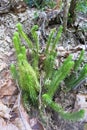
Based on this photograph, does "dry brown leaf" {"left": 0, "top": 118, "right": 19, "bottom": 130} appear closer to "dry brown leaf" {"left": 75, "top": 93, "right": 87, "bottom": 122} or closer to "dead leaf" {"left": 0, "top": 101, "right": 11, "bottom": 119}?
"dead leaf" {"left": 0, "top": 101, "right": 11, "bottom": 119}

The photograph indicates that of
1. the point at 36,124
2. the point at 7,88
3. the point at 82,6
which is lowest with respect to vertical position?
the point at 36,124

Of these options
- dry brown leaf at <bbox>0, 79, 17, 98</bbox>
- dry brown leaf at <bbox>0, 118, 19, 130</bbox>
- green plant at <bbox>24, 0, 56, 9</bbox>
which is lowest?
dry brown leaf at <bbox>0, 118, 19, 130</bbox>

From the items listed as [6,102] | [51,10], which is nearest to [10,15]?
[51,10]

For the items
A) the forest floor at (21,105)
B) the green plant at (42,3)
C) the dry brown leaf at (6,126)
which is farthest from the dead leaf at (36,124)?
the green plant at (42,3)

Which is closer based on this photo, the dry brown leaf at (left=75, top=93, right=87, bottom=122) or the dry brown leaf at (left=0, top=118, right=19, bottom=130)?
the dry brown leaf at (left=0, top=118, right=19, bottom=130)

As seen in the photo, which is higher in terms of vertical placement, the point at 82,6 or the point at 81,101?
the point at 82,6

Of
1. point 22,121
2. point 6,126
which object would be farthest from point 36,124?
point 6,126

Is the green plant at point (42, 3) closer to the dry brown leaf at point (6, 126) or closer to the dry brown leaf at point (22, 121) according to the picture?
the dry brown leaf at point (22, 121)

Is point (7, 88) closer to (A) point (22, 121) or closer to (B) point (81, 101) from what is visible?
(A) point (22, 121)

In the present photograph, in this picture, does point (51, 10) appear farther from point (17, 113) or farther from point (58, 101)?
point (17, 113)

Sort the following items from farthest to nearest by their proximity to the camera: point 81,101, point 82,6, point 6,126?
1. point 82,6
2. point 81,101
3. point 6,126

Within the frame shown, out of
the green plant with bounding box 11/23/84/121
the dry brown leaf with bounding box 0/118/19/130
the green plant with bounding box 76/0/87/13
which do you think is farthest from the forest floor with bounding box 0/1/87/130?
the green plant with bounding box 76/0/87/13
